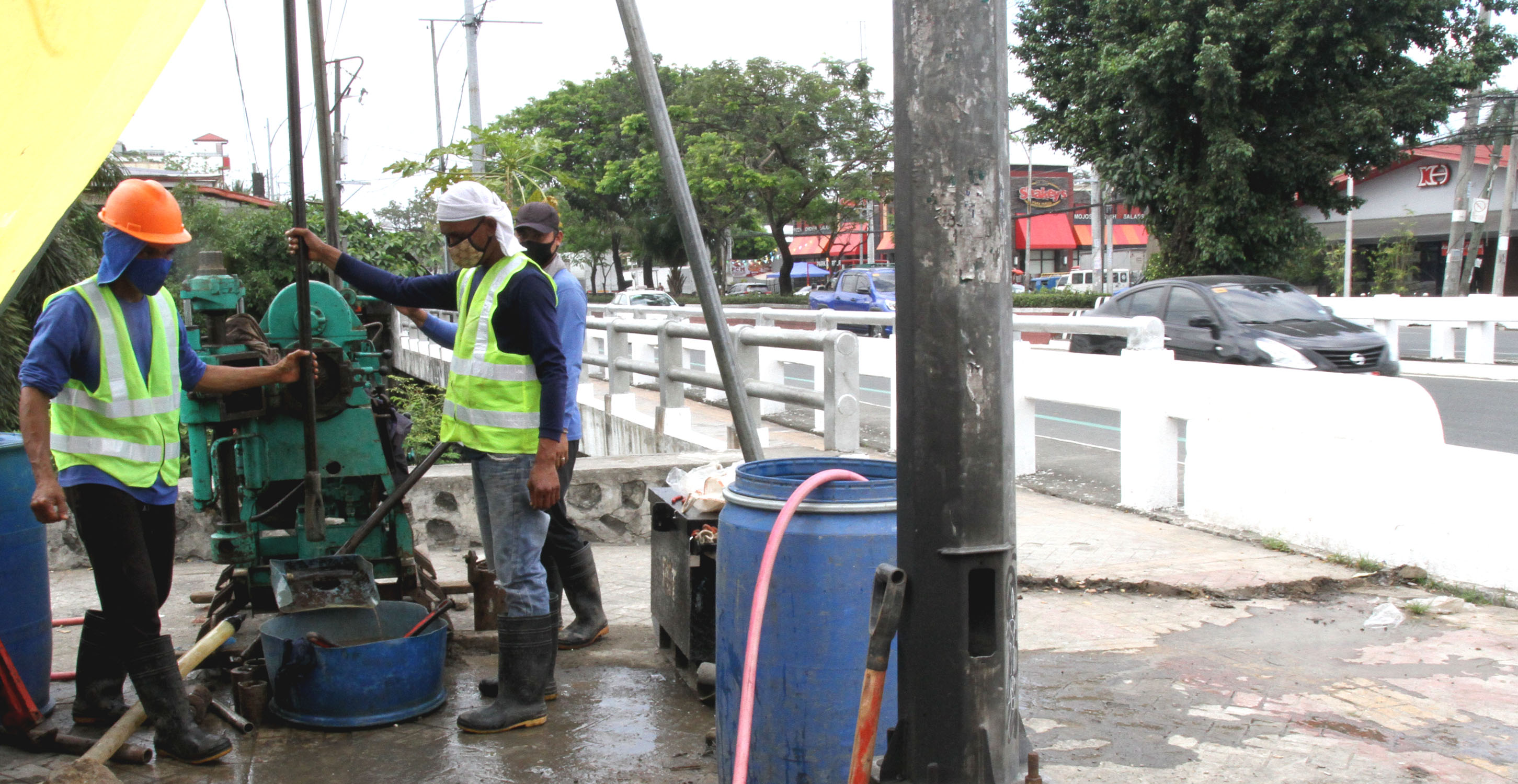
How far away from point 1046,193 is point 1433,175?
28130 mm

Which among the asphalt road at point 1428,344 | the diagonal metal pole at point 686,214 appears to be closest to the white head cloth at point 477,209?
the diagonal metal pole at point 686,214

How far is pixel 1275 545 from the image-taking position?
608cm

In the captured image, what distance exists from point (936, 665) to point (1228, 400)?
439cm

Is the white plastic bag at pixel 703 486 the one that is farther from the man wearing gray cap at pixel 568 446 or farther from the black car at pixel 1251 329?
the black car at pixel 1251 329

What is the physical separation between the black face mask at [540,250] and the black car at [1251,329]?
8147mm

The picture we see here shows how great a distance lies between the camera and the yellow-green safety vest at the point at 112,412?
3.68 meters

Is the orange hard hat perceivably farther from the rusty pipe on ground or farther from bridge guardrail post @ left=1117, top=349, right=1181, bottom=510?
bridge guardrail post @ left=1117, top=349, right=1181, bottom=510

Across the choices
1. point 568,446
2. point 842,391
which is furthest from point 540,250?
point 842,391

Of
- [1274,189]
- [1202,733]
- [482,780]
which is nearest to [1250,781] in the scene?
[1202,733]

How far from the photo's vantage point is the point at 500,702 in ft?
13.3

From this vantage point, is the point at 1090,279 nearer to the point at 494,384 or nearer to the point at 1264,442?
the point at 1264,442

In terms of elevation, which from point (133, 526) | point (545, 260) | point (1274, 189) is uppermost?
point (1274, 189)

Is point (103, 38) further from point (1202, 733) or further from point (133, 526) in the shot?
point (1202, 733)

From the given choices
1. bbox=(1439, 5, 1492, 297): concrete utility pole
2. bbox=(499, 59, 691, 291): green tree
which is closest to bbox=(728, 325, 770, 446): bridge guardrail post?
bbox=(1439, 5, 1492, 297): concrete utility pole
